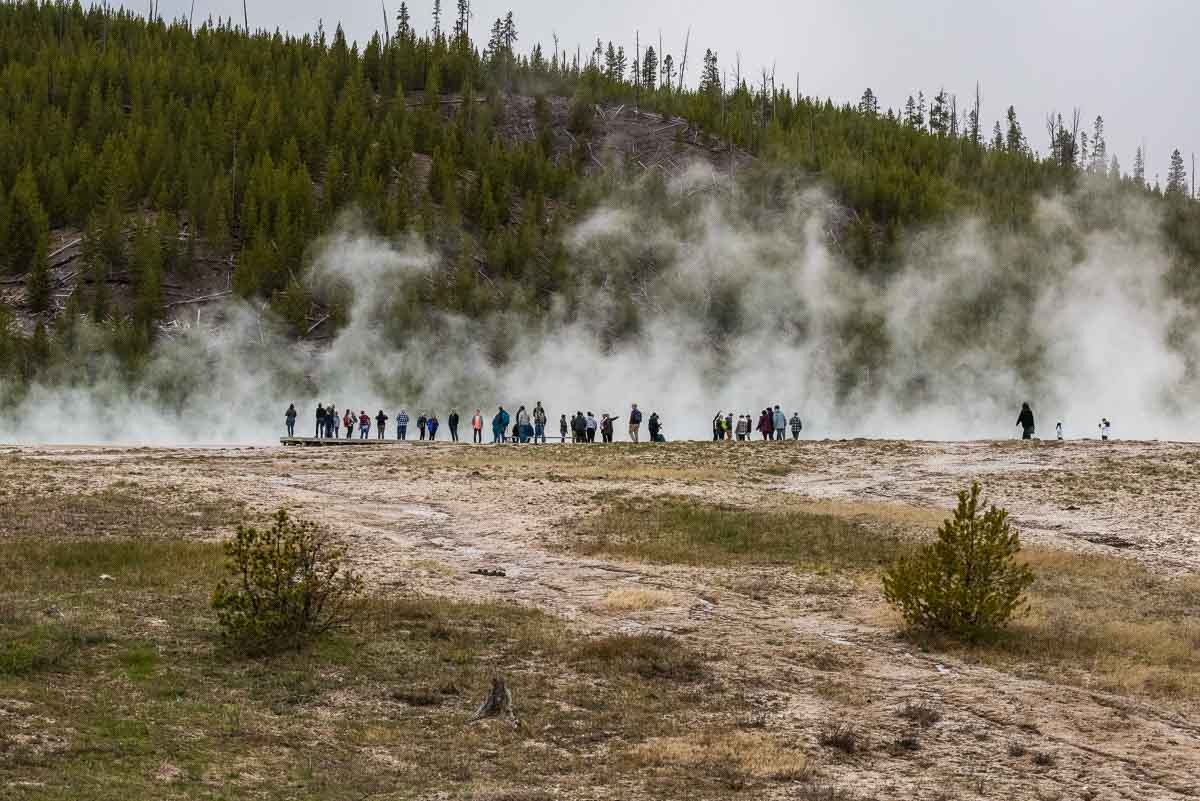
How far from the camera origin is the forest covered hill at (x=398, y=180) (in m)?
73.4

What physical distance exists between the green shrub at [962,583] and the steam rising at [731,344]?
5007 cm

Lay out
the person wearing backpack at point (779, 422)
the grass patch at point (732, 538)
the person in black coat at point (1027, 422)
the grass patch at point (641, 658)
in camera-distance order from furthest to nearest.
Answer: the person wearing backpack at point (779, 422) < the person in black coat at point (1027, 422) < the grass patch at point (732, 538) < the grass patch at point (641, 658)

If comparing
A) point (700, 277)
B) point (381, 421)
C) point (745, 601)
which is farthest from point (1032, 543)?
point (700, 277)

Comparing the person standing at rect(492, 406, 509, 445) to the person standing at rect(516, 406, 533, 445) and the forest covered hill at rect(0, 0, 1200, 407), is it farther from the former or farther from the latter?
the forest covered hill at rect(0, 0, 1200, 407)

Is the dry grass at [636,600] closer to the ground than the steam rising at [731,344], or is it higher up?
closer to the ground

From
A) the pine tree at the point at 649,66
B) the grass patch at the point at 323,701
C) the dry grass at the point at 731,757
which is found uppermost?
the pine tree at the point at 649,66

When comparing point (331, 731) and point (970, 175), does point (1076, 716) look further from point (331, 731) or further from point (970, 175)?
point (970, 175)

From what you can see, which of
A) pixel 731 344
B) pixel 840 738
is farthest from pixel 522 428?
pixel 840 738

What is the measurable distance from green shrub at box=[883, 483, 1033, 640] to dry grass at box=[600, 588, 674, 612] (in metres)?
3.22

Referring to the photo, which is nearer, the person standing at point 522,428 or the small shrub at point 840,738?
the small shrub at point 840,738

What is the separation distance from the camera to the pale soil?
11.5 metres

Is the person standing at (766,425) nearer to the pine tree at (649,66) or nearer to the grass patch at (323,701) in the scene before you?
the grass patch at (323,701)

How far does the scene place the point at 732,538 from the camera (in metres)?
24.6

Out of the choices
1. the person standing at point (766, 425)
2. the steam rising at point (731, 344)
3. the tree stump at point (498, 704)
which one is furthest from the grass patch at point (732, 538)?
the steam rising at point (731, 344)
